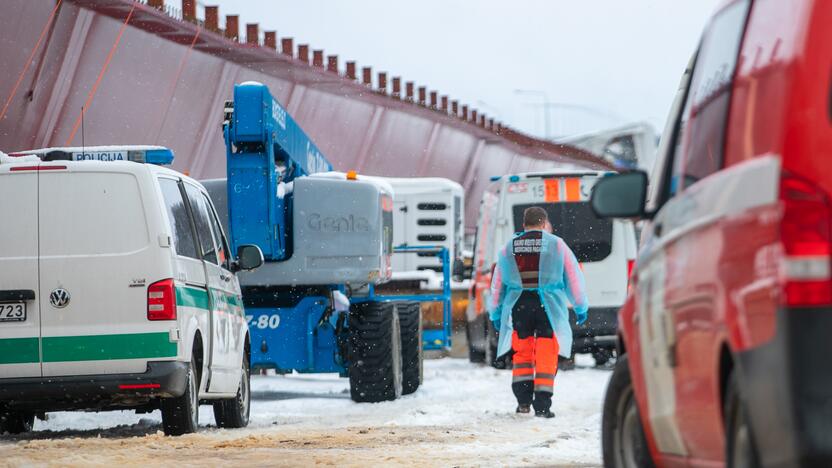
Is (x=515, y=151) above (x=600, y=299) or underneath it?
above

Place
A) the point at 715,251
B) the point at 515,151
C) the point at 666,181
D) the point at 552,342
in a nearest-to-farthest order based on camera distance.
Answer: the point at 715,251 → the point at 666,181 → the point at 552,342 → the point at 515,151

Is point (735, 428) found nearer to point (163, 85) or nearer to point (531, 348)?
point (531, 348)

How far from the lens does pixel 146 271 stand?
972cm

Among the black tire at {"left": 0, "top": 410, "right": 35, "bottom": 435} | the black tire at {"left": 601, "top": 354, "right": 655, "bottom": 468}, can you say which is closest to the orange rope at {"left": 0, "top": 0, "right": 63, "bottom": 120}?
the black tire at {"left": 0, "top": 410, "right": 35, "bottom": 435}

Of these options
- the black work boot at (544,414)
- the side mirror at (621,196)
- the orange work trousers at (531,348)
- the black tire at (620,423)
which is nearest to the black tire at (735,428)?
the side mirror at (621,196)

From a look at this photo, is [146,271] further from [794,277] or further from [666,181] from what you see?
[794,277]

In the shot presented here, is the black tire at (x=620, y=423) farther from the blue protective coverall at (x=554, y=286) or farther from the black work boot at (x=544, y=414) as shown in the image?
the blue protective coverall at (x=554, y=286)

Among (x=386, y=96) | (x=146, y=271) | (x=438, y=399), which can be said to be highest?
(x=386, y=96)

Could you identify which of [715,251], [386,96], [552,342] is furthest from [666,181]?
[386,96]

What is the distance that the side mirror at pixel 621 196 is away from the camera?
5.37 meters

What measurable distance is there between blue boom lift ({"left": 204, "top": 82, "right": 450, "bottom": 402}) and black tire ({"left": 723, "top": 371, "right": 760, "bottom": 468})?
9993 mm

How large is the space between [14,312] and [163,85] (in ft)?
65.3

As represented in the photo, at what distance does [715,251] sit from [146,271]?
592 centimetres

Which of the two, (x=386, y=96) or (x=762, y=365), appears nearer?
(x=762, y=365)
